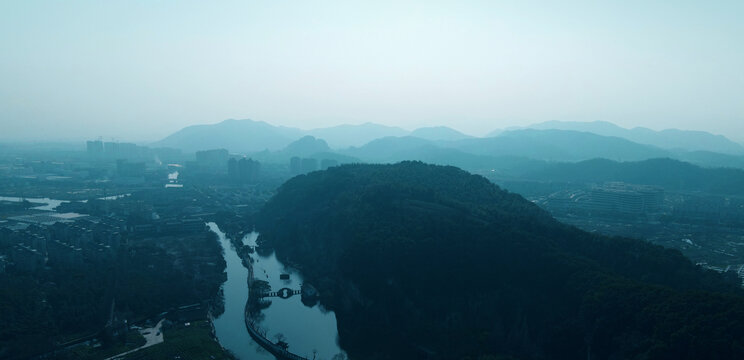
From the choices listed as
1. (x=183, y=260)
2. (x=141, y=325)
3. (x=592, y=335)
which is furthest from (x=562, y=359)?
(x=183, y=260)

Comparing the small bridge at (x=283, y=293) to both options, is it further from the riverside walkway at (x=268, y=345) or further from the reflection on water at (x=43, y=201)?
the reflection on water at (x=43, y=201)

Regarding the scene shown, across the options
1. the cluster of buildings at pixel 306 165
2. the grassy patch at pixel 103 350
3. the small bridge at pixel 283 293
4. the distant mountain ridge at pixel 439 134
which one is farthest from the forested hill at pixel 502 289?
the distant mountain ridge at pixel 439 134

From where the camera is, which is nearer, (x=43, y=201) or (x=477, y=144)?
(x=43, y=201)

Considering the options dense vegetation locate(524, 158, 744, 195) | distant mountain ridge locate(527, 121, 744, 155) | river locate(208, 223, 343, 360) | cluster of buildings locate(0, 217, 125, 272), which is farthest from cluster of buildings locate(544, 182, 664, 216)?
distant mountain ridge locate(527, 121, 744, 155)

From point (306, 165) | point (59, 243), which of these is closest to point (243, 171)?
point (306, 165)

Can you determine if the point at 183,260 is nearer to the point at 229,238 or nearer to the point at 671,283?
the point at 229,238

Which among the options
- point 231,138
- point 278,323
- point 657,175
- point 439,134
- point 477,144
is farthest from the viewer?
point 439,134

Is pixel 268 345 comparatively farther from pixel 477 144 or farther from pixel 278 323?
pixel 477 144
